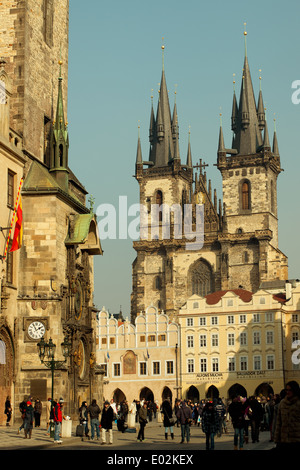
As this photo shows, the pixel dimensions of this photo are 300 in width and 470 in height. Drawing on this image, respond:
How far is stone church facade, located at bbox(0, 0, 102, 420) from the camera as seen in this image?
32.4m

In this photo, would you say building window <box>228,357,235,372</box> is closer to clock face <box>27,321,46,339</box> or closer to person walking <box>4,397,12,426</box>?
clock face <box>27,321,46,339</box>

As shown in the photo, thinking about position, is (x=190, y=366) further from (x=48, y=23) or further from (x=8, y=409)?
(x=8, y=409)

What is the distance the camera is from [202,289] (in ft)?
315

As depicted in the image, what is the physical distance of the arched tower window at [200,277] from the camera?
3779 inches

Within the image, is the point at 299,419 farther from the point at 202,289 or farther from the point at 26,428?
the point at 202,289

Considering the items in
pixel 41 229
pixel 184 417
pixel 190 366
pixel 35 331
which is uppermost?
pixel 41 229

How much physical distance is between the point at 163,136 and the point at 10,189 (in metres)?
77.4

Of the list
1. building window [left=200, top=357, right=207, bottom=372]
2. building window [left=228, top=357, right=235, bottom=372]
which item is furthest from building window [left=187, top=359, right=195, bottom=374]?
building window [left=228, top=357, right=235, bottom=372]

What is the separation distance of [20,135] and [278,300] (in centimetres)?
5008

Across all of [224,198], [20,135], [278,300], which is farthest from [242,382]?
[20,135]

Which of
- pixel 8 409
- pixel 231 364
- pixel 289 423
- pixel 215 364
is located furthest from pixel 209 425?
pixel 215 364

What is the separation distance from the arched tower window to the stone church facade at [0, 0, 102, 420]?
5736 centimetres

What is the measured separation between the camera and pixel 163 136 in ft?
358

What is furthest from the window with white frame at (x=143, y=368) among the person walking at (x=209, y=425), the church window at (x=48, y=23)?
the person walking at (x=209, y=425)
